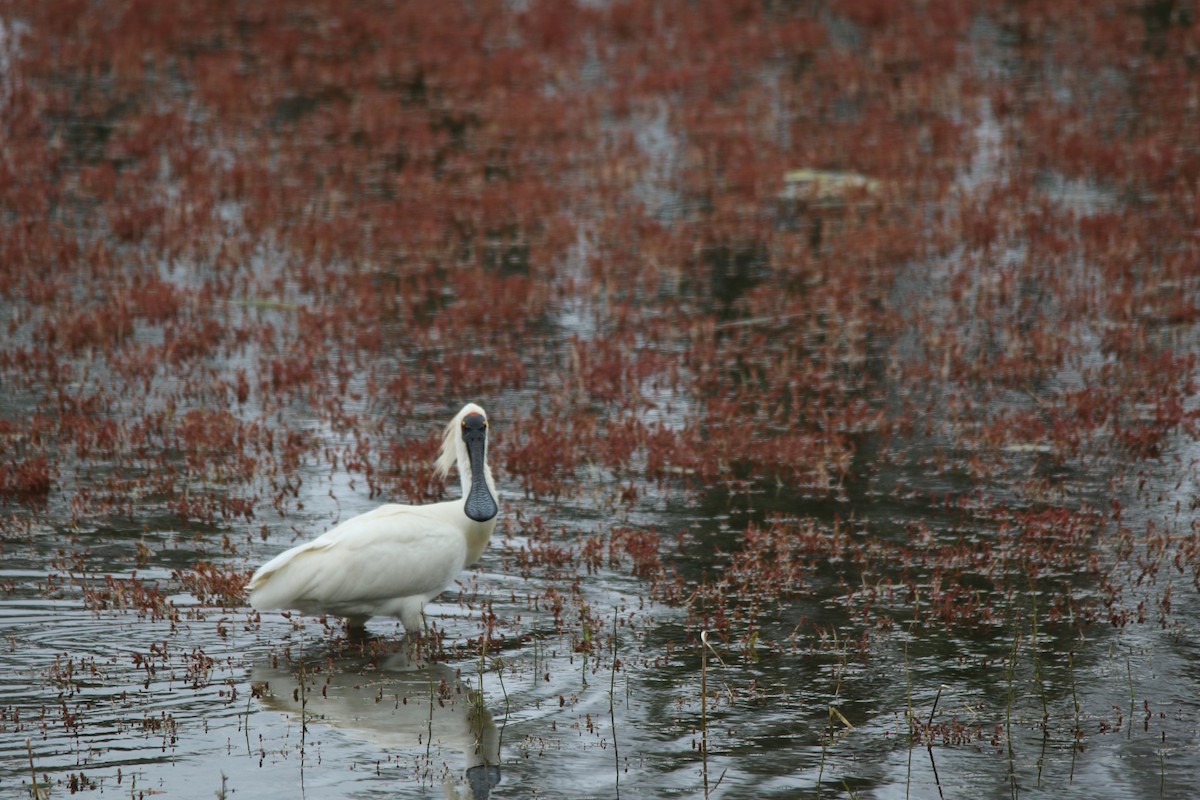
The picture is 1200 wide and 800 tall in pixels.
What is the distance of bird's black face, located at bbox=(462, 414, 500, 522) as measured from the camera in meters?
8.48

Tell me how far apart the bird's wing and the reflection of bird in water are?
1.14 ft

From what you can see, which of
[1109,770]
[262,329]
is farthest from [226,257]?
[1109,770]

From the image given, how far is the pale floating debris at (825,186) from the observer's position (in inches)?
707

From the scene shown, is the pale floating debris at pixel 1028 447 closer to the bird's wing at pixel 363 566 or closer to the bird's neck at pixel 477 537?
the bird's neck at pixel 477 537

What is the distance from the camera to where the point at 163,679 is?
755cm

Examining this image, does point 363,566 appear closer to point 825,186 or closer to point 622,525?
point 622,525

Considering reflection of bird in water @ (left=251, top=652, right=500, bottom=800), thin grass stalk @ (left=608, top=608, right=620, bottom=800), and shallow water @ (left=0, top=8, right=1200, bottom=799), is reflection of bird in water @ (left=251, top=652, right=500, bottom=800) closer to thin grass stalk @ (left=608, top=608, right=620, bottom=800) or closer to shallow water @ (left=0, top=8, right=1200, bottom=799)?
shallow water @ (left=0, top=8, right=1200, bottom=799)

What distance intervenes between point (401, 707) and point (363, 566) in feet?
3.00

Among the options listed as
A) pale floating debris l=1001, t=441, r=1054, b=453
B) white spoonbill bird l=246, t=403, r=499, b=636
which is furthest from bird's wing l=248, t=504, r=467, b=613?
pale floating debris l=1001, t=441, r=1054, b=453

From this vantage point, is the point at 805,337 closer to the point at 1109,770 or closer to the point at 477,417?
the point at 477,417

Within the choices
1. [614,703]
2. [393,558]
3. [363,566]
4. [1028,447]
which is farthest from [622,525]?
[1028,447]

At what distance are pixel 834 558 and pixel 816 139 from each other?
11667mm

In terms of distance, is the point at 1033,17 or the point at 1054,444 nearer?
the point at 1054,444

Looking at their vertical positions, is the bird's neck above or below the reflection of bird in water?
above
